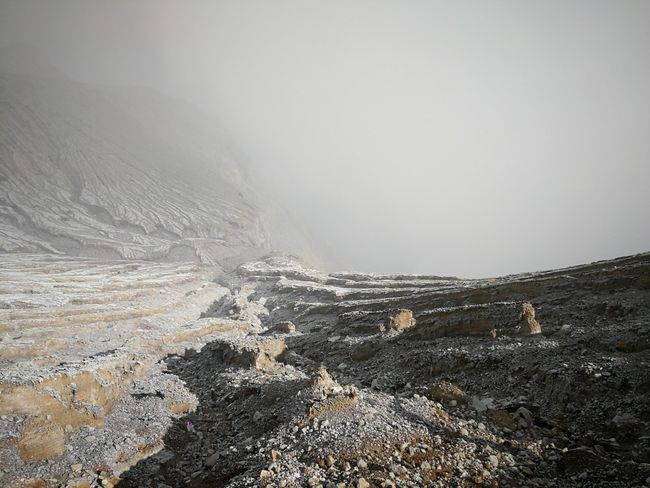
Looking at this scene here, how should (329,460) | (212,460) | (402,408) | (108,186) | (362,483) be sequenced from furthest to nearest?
(108,186)
(402,408)
(212,460)
(329,460)
(362,483)

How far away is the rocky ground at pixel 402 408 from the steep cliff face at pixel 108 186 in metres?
50.8

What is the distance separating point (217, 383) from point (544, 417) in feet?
Answer: 44.0

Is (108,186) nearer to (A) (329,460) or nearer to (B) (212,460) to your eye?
(B) (212,460)

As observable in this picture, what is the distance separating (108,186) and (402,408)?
83691 millimetres

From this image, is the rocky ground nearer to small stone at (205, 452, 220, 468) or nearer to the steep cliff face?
small stone at (205, 452, 220, 468)

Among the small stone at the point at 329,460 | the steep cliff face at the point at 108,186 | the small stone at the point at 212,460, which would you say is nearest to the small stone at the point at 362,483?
the small stone at the point at 329,460

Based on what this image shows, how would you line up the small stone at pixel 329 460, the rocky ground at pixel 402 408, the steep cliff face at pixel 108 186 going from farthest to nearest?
the steep cliff face at pixel 108 186 < the rocky ground at pixel 402 408 < the small stone at pixel 329 460

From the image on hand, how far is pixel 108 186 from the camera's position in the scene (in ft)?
250

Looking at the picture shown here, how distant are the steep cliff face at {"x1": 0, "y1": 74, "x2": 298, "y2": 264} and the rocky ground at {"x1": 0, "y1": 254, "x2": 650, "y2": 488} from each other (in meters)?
50.8

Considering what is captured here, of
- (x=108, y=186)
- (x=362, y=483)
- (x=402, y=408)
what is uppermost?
(x=108, y=186)

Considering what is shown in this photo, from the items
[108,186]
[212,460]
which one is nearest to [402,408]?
[212,460]

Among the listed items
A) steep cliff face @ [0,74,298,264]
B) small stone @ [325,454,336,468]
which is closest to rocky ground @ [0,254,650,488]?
small stone @ [325,454,336,468]

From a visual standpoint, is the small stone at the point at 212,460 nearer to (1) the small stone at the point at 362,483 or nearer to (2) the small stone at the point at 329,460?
(2) the small stone at the point at 329,460

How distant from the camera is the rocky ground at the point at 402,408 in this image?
346 inches
